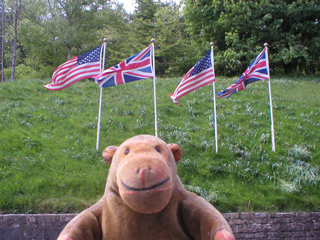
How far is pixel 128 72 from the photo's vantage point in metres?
8.38

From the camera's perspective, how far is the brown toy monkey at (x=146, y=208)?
8.32ft

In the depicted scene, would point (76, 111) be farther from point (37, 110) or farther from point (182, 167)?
point (182, 167)

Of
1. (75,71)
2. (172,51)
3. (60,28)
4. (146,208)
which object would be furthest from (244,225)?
(60,28)

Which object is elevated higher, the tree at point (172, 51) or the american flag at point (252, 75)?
the tree at point (172, 51)

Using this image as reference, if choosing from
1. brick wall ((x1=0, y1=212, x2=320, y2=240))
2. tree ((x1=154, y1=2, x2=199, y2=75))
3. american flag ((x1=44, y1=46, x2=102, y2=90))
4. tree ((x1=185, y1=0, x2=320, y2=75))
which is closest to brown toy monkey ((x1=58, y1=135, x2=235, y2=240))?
brick wall ((x1=0, y1=212, x2=320, y2=240))

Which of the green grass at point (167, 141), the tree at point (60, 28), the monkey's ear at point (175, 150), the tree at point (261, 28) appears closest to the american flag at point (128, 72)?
the green grass at point (167, 141)

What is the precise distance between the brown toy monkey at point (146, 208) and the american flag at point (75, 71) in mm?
5994

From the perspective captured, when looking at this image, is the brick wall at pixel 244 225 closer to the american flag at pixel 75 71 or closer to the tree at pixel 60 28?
the american flag at pixel 75 71

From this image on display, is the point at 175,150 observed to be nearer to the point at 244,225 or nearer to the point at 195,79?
the point at 244,225

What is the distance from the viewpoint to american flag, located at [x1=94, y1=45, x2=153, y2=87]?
8258 millimetres

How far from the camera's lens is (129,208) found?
9.25ft

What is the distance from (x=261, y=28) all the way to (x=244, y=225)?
18488 mm

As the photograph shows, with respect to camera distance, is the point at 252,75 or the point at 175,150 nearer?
the point at 175,150

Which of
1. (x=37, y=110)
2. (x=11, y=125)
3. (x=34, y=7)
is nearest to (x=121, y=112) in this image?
(x=37, y=110)
